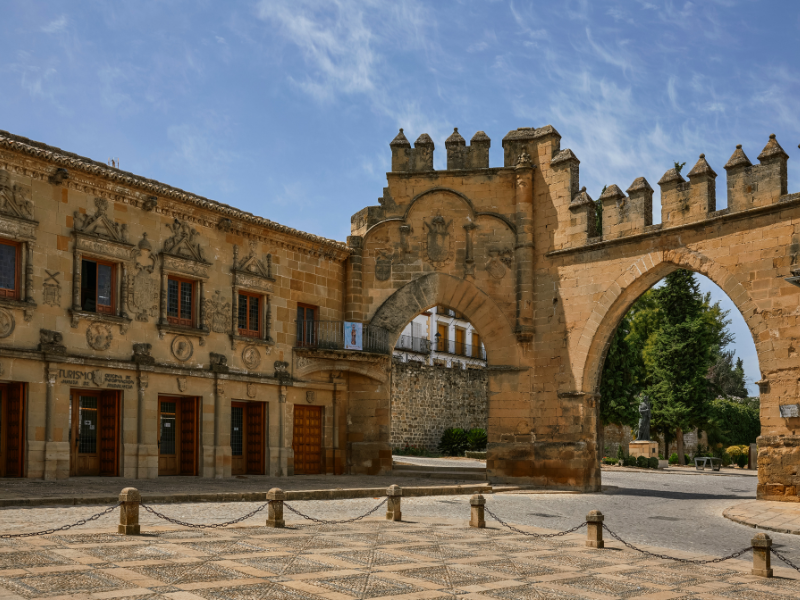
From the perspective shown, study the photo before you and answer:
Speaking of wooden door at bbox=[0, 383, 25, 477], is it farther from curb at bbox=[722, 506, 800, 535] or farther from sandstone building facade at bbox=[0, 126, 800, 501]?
curb at bbox=[722, 506, 800, 535]

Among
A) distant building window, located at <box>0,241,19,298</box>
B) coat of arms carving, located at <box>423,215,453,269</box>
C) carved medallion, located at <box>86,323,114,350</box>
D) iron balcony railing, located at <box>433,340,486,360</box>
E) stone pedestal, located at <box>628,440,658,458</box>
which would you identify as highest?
coat of arms carving, located at <box>423,215,453,269</box>

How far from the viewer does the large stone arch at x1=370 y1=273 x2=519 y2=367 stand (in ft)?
67.0

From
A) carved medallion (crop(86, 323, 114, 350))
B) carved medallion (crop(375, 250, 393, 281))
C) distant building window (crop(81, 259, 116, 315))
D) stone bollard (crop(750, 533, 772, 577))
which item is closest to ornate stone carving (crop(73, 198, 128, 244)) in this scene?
distant building window (crop(81, 259, 116, 315))

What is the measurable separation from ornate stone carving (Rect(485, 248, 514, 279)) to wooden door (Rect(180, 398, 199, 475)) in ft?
24.9

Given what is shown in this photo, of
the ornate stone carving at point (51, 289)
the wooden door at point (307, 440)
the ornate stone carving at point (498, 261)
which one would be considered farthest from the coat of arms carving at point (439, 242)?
the ornate stone carving at point (51, 289)

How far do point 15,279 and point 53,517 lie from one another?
243 inches

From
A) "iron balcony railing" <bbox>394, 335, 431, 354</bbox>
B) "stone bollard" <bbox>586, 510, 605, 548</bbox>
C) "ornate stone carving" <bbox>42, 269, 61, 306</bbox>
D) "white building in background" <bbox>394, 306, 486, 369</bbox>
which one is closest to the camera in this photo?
"stone bollard" <bbox>586, 510, 605, 548</bbox>

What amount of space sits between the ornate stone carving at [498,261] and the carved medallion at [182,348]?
732 centimetres

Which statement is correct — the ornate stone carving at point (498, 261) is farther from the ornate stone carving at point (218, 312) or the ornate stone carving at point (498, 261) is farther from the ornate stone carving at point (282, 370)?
the ornate stone carving at point (218, 312)

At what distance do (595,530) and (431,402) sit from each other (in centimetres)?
2589

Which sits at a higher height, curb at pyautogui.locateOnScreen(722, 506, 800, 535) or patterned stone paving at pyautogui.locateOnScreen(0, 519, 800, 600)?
patterned stone paving at pyautogui.locateOnScreen(0, 519, 800, 600)

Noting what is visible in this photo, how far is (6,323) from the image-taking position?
47.4 feet

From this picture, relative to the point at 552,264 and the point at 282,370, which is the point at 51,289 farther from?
the point at 552,264

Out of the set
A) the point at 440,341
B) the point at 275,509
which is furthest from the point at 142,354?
the point at 440,341
